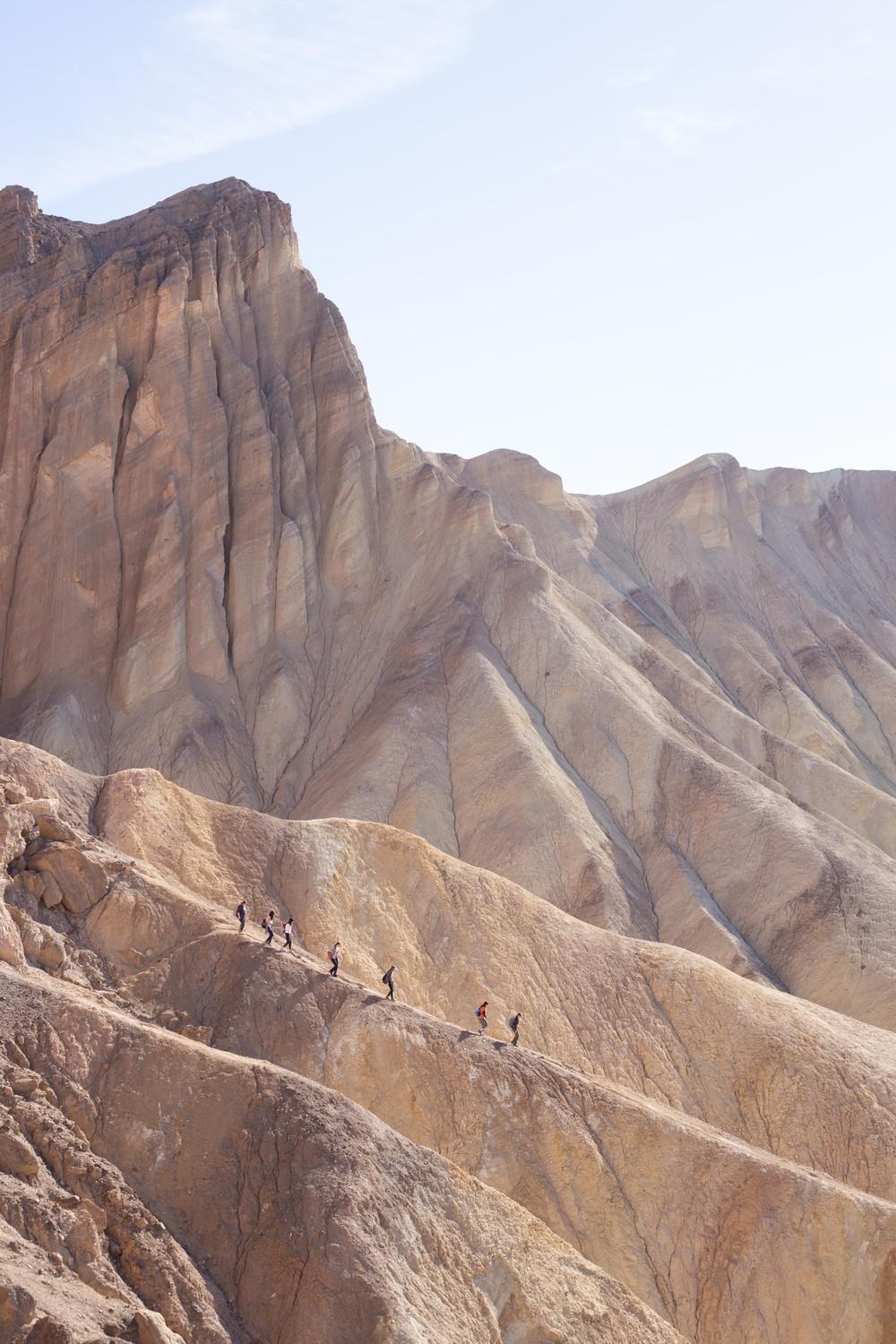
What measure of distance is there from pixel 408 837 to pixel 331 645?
82.8ft

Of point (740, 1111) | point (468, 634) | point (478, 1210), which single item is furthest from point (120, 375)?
point (478, 1210)

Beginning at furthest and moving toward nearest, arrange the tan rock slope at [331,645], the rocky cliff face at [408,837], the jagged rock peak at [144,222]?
the jagged rock peak at [144,222] → the tan rock slope at [331,645] → the rocky cliff face at [408,837]

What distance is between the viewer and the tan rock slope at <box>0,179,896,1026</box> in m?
56.7

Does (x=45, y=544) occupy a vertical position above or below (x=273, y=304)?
below

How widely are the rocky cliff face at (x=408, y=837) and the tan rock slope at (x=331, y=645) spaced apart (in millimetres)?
192

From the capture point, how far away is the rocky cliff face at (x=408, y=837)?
89.9ft

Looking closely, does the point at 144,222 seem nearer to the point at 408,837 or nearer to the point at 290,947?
the point at 408,837

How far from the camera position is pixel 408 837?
43.8 meters

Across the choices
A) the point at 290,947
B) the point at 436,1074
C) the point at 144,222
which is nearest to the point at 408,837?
the point at 290,947

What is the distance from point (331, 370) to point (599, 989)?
1565 inches

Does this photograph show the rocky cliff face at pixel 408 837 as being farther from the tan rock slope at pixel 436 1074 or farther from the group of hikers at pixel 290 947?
the group of hikers at pixel 290 947

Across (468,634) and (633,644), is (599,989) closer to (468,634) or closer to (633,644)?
(468,634)

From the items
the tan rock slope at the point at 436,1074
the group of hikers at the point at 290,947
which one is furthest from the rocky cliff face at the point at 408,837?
the group of hikers at the point at 290,947

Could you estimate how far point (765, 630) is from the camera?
88.9 m
